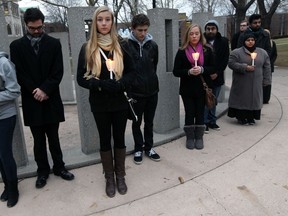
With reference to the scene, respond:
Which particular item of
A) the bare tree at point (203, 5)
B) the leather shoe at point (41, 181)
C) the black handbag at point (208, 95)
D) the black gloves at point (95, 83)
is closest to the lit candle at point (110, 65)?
the black gloves at point (95, 83)

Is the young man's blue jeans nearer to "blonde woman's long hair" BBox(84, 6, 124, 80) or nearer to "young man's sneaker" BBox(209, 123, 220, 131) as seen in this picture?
"young man's sneaker" BBox(209, 123, 220, 131)

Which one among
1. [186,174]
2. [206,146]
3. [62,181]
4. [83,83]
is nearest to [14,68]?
[83,83]

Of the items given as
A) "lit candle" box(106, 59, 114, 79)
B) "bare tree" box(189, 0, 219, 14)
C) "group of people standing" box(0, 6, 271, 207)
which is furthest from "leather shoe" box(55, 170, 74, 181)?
"bare tree" box(189, 0, 219, 14)

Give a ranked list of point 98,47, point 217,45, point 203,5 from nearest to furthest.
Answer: point 98,47 < point 217,45 < point 203,5

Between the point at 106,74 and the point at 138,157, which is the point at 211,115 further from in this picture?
the point at 106,74

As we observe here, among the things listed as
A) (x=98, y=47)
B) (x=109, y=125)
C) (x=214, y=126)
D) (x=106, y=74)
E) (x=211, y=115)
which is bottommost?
(x=214, y=126)

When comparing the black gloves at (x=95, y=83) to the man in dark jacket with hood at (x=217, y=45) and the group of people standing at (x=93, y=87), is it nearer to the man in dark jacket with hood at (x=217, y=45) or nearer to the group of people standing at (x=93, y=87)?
the group of people standing at (x=93, y=87)

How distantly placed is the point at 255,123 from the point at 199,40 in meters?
2.11

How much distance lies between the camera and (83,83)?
9.90 feet

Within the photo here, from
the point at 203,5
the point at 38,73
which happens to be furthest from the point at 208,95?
the point at 203,5

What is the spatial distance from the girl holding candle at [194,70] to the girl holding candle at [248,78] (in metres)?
0.97

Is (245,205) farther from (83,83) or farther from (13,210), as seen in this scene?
(13,210)

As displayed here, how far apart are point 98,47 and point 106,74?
27 cm

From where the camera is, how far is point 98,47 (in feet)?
9.89
